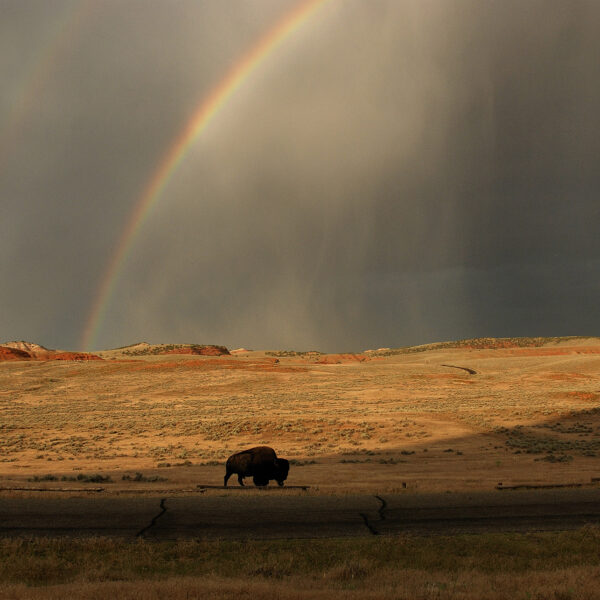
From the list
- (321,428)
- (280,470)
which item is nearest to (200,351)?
(321,428)

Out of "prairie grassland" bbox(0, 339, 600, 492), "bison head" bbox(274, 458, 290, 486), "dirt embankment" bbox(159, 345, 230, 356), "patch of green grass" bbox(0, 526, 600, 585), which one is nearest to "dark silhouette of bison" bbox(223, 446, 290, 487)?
"bison head" bbox(274, 458, 290, 486)

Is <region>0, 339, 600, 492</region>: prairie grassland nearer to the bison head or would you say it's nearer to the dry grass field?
the dry grass field

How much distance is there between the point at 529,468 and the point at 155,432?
26.3 metres

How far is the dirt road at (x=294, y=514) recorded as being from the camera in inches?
531

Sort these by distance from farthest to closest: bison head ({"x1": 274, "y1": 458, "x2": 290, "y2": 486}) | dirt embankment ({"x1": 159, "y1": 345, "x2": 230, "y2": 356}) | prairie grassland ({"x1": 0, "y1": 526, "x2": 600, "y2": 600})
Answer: dirt embankment ({"x1": 159, "y1": 345, "x2": 230, "y2": 356}), bison head ({"x1": 274, "y1": 458, "x2": 290, "y2": 486}), prairie grassland ({"x1": 0, "y1": 526, "x2": 600, "y2": 600})

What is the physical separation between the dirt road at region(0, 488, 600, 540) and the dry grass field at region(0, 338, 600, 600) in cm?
131

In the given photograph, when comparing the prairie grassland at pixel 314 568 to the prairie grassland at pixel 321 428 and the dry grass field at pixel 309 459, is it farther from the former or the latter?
the prairie grassland at pixel 321 428

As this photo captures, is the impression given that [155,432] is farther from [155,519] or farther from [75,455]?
[155,519]

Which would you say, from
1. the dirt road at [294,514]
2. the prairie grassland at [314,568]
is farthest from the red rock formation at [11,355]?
the prairie grassland at [314,568]

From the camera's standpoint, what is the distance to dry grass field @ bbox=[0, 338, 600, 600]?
382 inches

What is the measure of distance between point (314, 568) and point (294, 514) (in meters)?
4.49

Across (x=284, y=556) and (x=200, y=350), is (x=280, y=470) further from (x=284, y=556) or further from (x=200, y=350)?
(x=200, y=350)

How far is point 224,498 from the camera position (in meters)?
17.1

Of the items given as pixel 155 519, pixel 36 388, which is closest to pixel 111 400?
pixel 36 388
